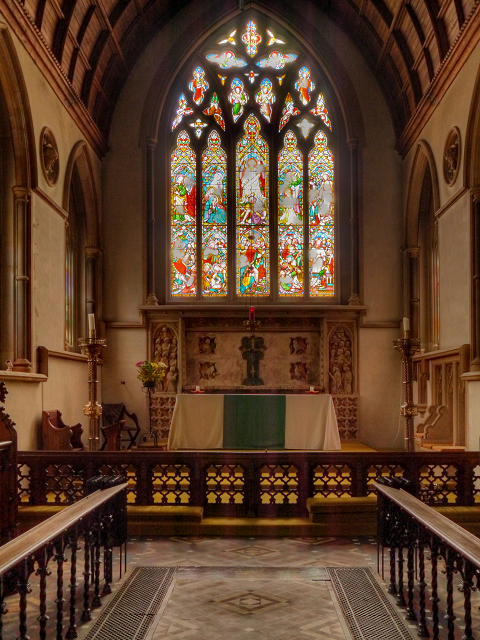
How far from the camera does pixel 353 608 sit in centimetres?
429

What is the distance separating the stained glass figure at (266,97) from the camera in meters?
13.3

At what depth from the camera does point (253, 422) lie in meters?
9.20

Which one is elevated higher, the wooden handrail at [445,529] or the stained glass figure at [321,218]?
the stained glass figure at [321,218]

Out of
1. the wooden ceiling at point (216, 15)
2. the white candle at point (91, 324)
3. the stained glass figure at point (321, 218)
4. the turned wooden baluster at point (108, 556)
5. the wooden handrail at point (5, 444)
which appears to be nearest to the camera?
the turned wooden baluster at point (108, 556)

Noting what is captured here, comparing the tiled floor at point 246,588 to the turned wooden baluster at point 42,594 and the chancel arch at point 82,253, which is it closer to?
the turned wooden baluster at point 42,594

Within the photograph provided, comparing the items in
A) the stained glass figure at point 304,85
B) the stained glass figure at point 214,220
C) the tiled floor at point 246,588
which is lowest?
the tiled floor at point 246,588

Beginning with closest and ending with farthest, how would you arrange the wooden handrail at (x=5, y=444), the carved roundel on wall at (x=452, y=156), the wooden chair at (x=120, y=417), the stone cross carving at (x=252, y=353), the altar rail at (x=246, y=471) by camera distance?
the wooden handrail at (x=5, y=444)
the altar rail at (x=246, y=471)
the carved roundel on wall at (x=452, y=156)
the wooden chair at (x=120, y=417)
the stone cross carving at (x=252, y=353)

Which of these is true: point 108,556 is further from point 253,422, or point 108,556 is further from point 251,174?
point 251,174

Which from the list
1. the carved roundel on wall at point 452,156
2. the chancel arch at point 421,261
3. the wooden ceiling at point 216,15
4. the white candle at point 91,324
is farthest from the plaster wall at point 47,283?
the chancel arch at point 421,261

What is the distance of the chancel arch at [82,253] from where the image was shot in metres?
12.2

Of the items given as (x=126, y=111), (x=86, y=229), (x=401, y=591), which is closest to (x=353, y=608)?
(x=401, y=591)

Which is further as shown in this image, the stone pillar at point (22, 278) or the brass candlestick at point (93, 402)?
the stone pillar at point (22, 278)

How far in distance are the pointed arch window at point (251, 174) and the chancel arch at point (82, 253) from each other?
4.64ft

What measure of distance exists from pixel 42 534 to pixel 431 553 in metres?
1.98
